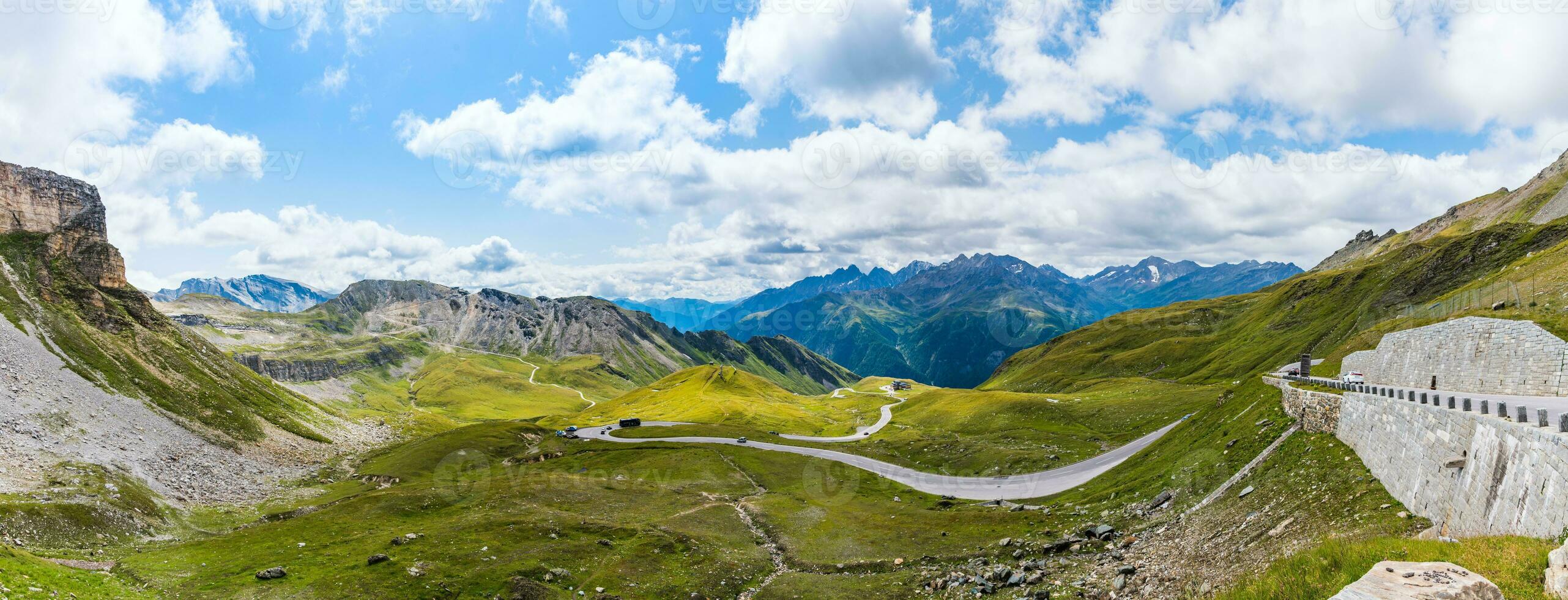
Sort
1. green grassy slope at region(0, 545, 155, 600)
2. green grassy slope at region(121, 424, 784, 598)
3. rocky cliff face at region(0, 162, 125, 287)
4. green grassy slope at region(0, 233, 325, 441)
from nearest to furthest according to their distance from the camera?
green grassy slope at region(0, 545, 155, 600) → green grassy slope at region(121, 424, 784, 598) → green grassy slope at region(0, 233, 325, 441) → rocky cliff face at region(0, 162, 125, 287)

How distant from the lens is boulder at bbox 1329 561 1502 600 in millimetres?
14281

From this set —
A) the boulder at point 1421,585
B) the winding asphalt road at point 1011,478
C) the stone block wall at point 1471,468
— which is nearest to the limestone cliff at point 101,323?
the winding asphalt road at point 1011,478

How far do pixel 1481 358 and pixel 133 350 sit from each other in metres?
207

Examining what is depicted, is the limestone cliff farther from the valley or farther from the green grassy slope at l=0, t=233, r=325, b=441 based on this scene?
the valley

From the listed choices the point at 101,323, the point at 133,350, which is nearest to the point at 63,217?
the point at 101,323

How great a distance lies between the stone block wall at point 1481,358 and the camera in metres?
40.6

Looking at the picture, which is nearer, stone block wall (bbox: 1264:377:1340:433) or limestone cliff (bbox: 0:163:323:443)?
stone block wall (bbox: 1264:377:1340:433)

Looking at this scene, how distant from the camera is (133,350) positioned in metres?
132

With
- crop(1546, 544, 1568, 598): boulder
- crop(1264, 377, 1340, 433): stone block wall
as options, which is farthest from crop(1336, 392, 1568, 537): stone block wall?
crop(1264, 377, 1340, 433): stone block wall

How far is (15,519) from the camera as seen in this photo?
51500mm

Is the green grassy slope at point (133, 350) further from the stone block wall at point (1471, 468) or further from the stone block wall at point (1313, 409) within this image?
the stone block wall at point (1471, 468)

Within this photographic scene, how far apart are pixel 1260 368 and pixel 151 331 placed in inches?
10870

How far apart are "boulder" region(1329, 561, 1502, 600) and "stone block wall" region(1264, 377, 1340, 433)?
3123 centimetres

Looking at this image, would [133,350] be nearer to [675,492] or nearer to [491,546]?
[675,492]
